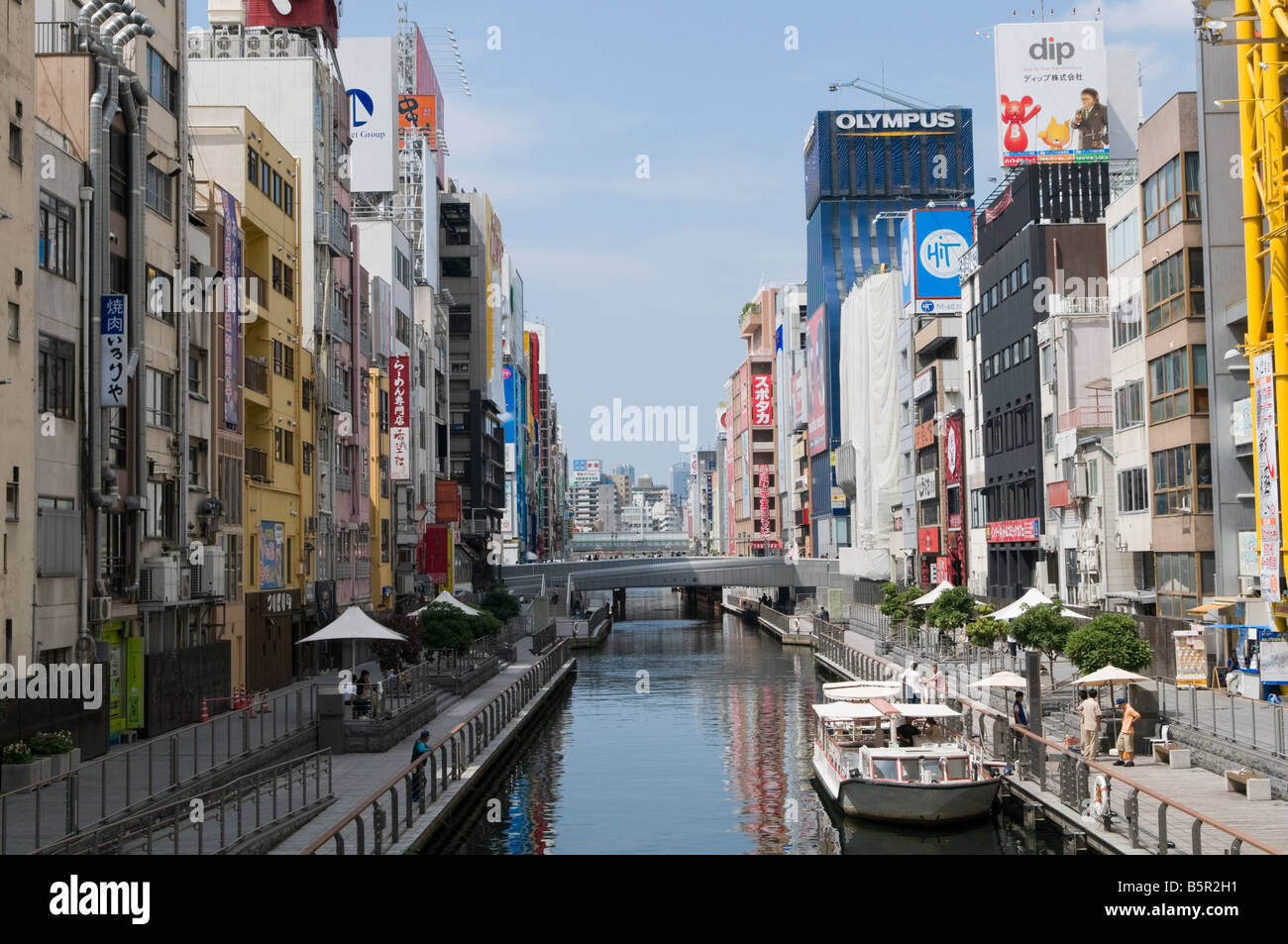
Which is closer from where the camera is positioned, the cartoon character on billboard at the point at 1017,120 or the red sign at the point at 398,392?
the red sign at the point at 398,392

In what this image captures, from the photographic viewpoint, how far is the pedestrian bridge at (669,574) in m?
122

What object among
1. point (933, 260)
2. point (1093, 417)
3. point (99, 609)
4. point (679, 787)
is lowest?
point (679, 787)

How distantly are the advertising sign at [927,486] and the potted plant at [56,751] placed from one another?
2986 inches

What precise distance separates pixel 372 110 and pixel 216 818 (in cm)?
7325

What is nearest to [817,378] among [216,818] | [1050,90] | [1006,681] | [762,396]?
[762,396]

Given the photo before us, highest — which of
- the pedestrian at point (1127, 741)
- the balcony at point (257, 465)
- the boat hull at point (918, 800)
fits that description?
the balcony at point (257, 465)

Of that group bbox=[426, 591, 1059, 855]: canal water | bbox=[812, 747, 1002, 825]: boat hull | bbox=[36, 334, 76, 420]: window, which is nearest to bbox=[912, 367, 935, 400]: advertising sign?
bbox=[426, 591, 1059, 855]: canal water

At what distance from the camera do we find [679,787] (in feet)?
125

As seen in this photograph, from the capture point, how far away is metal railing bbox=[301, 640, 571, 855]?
21.9 metres

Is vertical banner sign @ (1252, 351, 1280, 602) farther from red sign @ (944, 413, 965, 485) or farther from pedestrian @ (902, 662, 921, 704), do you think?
red sign @ (944, 413, 965, 485)

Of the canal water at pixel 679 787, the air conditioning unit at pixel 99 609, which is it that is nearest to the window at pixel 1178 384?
the canal water at pixel 679 787

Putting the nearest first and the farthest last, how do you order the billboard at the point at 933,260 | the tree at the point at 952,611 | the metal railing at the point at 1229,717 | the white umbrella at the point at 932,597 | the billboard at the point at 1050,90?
the metal railing at the point at 1229,717
the tree at the point at 952,611
the white umbrella at the point at 932,597
the billboard at the point at 1050,90
the billboard at the point at 933,260

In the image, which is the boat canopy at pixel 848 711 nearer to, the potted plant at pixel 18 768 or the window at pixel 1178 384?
the window at pixel 1178 384

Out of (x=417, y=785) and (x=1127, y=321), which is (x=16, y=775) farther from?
(x=1127, y=321)
